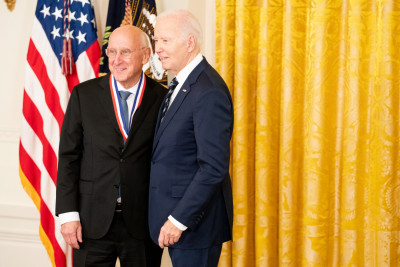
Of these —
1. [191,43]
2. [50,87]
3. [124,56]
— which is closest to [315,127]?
[191,43]

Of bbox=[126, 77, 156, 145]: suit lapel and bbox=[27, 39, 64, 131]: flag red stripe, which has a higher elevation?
bbox=[27, 39, 64, 131]: flag red stripe

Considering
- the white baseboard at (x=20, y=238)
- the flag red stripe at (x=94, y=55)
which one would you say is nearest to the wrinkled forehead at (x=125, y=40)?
the flag red stripe at (x=94, y=55)

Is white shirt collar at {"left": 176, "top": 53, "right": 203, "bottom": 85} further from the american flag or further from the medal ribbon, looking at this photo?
the american flag

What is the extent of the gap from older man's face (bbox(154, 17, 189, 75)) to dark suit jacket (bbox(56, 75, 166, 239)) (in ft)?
1.02

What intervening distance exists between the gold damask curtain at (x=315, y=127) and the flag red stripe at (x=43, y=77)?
1145mm

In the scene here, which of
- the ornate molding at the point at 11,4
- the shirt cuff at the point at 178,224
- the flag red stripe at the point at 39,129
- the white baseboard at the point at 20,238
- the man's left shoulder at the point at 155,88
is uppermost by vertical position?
the ornate molding at the point at 11,4

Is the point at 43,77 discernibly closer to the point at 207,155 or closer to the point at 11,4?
the point at 11,4

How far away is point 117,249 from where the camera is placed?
2154 millimetres

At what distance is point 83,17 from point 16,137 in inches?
46.0

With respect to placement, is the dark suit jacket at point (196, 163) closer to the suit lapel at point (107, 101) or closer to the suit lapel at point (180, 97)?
the suit lapel at point (180, 97)

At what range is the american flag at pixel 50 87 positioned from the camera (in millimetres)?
3041

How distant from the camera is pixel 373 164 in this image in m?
2.79

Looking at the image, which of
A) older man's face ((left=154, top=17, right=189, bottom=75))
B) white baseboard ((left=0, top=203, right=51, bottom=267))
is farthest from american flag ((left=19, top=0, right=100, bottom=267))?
older man's face ((left=154, top=17, right=189, bottom=75))

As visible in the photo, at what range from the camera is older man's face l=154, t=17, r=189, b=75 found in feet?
6.30
